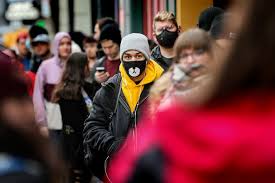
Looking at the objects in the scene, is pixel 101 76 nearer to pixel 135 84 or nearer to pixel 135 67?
pixel 135 67

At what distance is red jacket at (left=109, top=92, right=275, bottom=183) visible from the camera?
259 centimetres

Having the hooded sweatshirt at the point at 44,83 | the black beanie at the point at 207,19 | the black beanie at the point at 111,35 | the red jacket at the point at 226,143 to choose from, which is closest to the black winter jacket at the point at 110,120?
the black beanie at the point at 207,19

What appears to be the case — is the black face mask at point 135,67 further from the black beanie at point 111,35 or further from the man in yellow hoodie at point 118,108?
the black beanie at point 111,35

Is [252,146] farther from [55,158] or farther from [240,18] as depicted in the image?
[55,158]

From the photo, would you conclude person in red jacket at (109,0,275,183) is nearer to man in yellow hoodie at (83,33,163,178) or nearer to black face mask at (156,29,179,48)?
man in yellow hoodie at (83,33,163,178)

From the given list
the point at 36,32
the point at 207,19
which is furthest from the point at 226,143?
the point at 36,32

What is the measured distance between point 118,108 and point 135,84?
11.0 inches

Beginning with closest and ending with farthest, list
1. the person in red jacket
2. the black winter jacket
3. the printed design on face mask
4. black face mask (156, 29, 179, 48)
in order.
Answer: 1. the person in red jacket
2. the black winter jacket
3. the printed design on face mask
4. black face mask (156, 29, 179, 48)

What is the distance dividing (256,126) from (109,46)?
8763 mm

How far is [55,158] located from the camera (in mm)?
2906

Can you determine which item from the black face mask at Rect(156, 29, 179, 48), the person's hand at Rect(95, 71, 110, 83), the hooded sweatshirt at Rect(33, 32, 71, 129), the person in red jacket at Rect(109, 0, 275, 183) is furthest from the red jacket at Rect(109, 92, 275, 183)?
the hooded sweatshirt at Rect(33, 32, 71, 129)

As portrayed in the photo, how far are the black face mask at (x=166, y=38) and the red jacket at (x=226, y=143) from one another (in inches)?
262

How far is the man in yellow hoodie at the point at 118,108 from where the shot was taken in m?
7.64

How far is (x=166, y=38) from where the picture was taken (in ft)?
30.8
